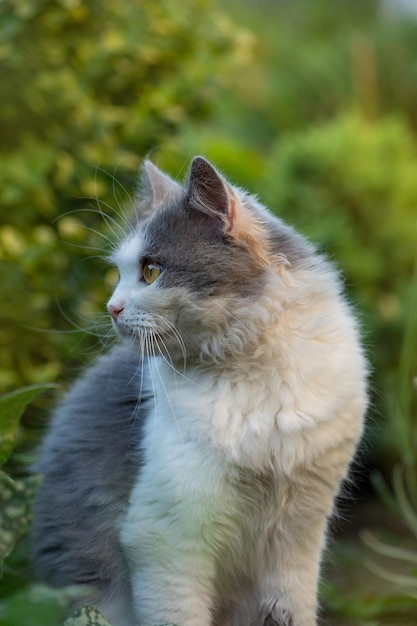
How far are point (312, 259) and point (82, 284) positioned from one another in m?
1.30

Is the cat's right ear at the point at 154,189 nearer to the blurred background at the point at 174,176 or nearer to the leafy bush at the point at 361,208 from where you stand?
the blurred background at the point at 174,176

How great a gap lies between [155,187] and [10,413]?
2.09 ft

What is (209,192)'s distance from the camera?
1.75 metres

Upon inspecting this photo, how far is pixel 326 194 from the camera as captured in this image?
3.71m

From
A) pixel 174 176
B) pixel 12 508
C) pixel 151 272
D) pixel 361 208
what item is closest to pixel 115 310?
pixel 151 272

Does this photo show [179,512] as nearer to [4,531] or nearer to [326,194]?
[4,531]

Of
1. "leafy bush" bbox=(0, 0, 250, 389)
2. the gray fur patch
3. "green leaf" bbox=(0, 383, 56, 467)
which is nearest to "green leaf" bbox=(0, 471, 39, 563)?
"green leaf" bbox=(0, 383, 56, 467)

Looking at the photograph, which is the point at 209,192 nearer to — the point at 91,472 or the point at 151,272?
the point at 151,272

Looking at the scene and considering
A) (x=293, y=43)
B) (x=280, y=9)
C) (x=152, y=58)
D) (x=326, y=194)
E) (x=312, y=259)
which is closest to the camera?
(x=312, y=259)

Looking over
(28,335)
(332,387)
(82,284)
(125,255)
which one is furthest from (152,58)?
(332,387)

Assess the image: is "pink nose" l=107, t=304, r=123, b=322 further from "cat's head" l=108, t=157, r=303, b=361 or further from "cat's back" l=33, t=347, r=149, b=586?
"cat's back" l=33, t=347, r=149, b=586

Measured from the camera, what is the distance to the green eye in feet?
5.95

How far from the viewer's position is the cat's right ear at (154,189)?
2027mm

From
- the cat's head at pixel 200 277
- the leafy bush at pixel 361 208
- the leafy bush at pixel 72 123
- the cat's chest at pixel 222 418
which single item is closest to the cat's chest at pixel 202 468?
the cat's chest at pixel 222 418
